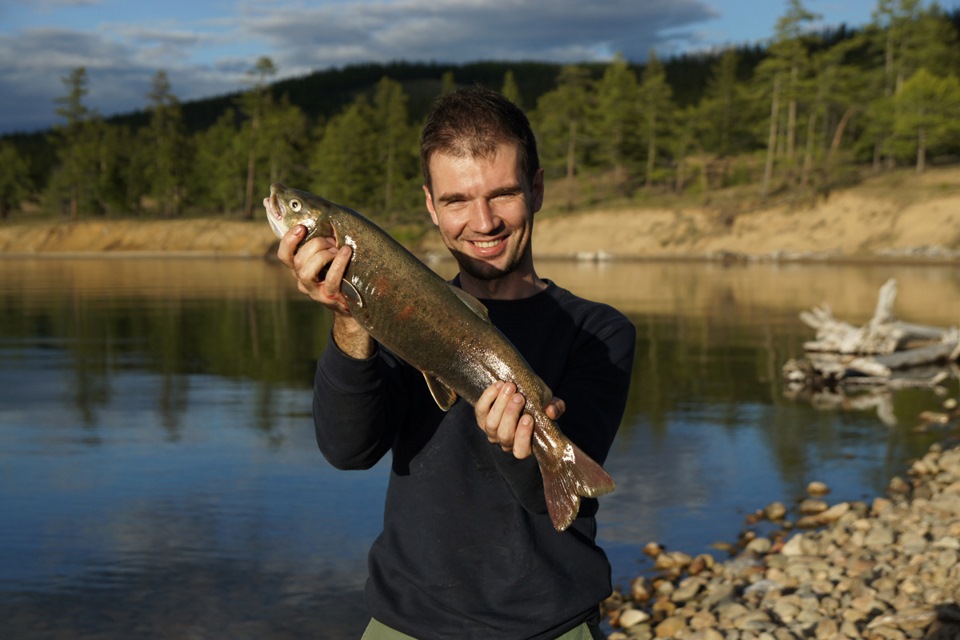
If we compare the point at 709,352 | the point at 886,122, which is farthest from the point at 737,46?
A: the point at 709,352

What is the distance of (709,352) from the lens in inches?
845

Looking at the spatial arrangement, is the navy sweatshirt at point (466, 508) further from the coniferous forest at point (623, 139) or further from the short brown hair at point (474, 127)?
the coniferous forest at point (623, 139)

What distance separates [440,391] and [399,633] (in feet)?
2.83

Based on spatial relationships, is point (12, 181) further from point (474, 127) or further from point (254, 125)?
point (474, 127)

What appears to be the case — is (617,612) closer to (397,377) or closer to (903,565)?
(903,565)

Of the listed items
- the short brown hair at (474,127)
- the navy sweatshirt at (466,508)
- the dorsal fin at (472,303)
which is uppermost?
the short brown hair at (474,127)

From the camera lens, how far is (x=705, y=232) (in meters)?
71.1

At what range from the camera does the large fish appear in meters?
2.97

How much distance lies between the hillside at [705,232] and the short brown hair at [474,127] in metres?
58.5

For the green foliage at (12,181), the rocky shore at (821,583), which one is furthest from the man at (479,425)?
the green foliage at (12,181)

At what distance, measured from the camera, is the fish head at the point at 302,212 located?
296 centimetres

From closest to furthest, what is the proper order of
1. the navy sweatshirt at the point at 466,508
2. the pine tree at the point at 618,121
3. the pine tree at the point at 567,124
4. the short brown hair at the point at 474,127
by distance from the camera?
the navy sweatshirt at the point at 466,508
the short brown hair at the point at 474,127
the pine tree at the point at 618,121
the pine tree at the point at 567,124

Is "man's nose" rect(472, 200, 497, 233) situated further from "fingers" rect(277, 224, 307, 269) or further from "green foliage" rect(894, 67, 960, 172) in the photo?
"green foliage" rect(894, 67, 960, 172)

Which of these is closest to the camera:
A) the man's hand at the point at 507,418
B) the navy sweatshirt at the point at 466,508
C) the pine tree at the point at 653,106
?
the man's hand at the point at 507,418
